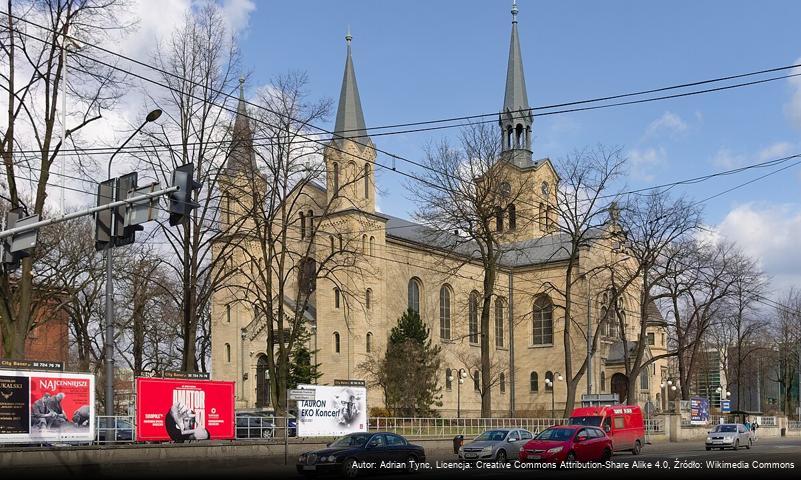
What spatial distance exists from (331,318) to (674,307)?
23.7 metres

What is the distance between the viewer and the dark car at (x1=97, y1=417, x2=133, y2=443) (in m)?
27.9

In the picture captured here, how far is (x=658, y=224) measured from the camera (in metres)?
51.2

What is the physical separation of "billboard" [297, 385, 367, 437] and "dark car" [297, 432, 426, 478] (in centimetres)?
750

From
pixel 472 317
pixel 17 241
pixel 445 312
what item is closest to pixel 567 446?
pixel 17 241

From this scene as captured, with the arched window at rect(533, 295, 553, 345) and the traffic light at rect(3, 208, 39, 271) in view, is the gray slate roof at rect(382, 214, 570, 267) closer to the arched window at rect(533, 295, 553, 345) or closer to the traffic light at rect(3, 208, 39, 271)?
the arched window at rect(533, 295, 553, 345)

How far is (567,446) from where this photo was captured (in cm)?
2662

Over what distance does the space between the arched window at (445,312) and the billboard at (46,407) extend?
164 ft

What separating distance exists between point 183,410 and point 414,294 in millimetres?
44867

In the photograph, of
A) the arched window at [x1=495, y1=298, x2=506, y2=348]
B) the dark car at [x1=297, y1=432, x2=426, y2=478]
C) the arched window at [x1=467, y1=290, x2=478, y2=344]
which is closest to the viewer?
the dark car at [x1=297, y1=432, x2=426, y2=478]

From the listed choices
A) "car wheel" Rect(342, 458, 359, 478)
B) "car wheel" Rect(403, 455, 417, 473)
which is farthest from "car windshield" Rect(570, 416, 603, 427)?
"car wheel" Rect(342, 458, 359, 478)

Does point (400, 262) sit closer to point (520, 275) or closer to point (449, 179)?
point (520, 275)

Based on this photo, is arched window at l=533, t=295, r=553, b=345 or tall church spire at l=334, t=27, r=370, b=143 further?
arched window at l=533, t=295, r=553, b=345

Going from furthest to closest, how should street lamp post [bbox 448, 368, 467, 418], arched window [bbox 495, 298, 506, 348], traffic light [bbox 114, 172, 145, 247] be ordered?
1. arched window [bbox 495, 298, 506, 348]
2. street lamp post [bbox 448, 368, 467, 418]
3. traffic light [bbox 114, 172, 145, 247]

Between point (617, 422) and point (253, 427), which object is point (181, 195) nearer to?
point (253, 427)
